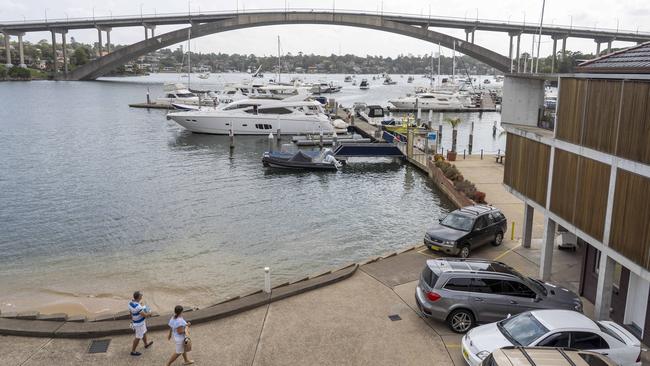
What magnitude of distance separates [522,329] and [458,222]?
30.5ft

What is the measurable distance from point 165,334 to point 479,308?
731 cm

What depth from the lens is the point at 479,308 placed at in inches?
510

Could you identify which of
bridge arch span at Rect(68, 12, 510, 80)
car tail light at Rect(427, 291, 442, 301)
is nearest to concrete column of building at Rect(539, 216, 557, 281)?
car tail light at Rect(427, 291, 442, 301)

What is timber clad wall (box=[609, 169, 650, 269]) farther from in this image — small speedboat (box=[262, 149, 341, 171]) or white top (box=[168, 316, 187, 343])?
small speedboat (box=[262, 149, 341, 171])

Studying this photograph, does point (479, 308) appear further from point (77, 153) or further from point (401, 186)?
point (77, 153)

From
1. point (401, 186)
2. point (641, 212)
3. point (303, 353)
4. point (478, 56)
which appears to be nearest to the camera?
point (641, 212)

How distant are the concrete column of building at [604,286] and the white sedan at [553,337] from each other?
1.85 meters

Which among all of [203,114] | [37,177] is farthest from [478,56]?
[37,177]

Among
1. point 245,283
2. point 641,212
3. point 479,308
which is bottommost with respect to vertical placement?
point 245,283

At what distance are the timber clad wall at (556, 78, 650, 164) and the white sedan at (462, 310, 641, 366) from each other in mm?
3594

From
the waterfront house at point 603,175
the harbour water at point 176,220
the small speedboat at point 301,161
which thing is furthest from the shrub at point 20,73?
the waterfront house at point 603,175

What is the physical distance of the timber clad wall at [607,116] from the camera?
11.3 m

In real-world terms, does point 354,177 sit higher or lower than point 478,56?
lower

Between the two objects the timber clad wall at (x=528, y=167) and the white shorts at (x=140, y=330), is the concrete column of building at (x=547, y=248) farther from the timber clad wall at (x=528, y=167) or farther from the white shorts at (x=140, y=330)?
the white shorts at (x=140, y=330)
